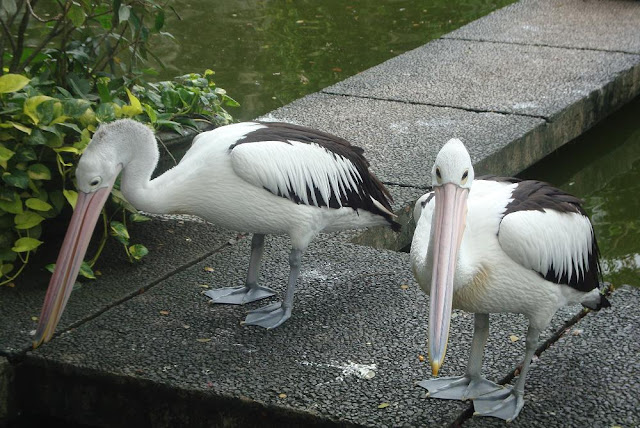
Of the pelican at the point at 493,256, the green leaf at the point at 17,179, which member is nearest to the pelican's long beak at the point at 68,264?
the green leaf at the point at 17,179

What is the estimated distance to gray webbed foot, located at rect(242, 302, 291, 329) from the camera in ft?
12.1

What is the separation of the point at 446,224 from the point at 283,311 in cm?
112

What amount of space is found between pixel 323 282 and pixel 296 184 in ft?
1.95

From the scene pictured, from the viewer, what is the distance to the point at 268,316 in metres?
3.73

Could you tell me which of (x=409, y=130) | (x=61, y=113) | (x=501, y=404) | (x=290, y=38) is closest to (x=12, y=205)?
(x=61, y=113)

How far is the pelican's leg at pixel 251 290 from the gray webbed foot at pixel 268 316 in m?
0.15

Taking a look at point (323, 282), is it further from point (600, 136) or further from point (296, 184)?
point (600, 136)

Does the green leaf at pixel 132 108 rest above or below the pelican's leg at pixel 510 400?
above

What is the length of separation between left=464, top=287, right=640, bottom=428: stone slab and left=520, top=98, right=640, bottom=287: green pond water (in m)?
1.08

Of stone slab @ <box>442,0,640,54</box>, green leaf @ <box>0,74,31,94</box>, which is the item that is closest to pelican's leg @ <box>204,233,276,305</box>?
green leaf @ <box>0,74,31,94</box>

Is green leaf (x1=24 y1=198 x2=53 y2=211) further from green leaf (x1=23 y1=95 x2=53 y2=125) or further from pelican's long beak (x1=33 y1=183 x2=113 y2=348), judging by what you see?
pelican's long beak (x1=33 y1=183 x2=113 y2=348)

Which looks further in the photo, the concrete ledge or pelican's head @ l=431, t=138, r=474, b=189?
the concrete ledge

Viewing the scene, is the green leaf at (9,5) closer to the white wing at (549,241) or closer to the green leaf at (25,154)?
the green leaf at (25,154)

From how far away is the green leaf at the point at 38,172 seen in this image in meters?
3.86
